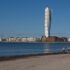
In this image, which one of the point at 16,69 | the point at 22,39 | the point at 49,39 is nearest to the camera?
the point at 16,69

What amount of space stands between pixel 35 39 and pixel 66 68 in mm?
128260

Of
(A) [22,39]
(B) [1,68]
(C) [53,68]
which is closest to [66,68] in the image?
(C) [53,68]

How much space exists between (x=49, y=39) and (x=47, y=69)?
117861 millimetres

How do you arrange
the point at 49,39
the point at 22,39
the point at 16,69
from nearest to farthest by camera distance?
the point at 16,69, the point at 49,39, the point at 22,39

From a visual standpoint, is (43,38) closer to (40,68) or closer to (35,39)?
(35,39)

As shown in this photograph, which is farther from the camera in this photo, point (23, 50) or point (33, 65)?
point (23, 50)

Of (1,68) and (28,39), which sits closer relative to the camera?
(1,68)

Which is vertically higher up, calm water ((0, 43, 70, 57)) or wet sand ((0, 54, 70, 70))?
calm water ((0, 43, 70, 57))

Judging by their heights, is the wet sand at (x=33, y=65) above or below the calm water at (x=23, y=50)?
below

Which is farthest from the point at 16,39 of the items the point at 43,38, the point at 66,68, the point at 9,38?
the point at 66,68

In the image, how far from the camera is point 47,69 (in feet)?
56.3

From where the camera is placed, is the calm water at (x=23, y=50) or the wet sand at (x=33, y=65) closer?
the wet sand at (x=33, y=65)

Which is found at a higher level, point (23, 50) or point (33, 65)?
point (23, 50)

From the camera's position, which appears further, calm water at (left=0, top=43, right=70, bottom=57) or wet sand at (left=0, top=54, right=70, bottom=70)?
calm water at (left=0, top=43, right=70, bottom=57)
